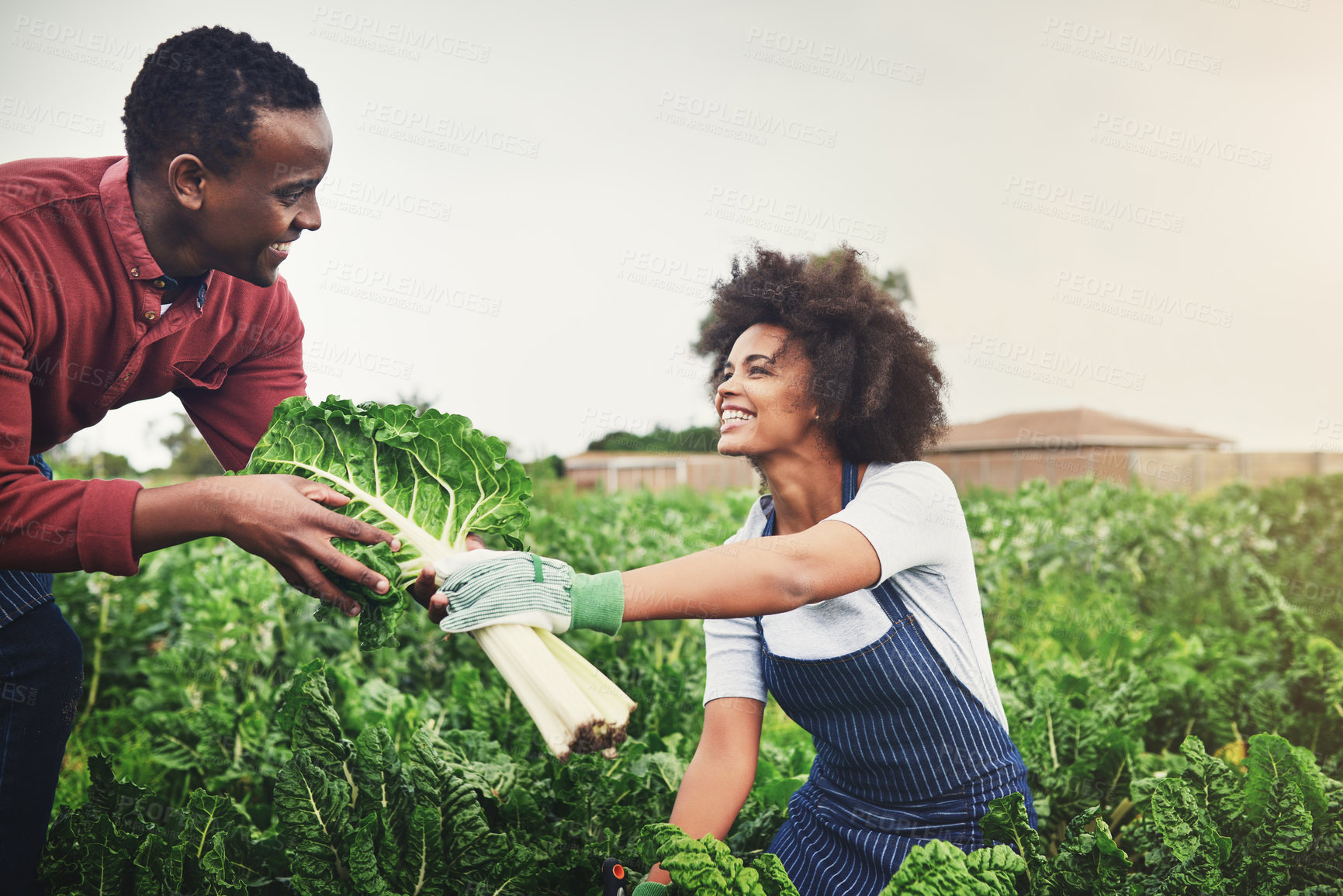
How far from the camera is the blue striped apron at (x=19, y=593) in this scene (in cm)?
224

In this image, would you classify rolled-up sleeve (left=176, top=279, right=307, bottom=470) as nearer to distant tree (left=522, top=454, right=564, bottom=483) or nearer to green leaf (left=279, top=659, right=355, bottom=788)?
green leaf (left=279, top=659, right=355, bottom=788)

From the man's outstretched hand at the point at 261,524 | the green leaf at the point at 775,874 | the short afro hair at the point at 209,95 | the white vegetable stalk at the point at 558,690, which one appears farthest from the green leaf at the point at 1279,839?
the short afro hair at the point at 209,95

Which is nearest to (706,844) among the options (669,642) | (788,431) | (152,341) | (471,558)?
(471,558)

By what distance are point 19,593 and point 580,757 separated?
5.06ft

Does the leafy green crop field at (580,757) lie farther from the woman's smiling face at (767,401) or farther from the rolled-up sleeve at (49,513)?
the woman's smiling face at (767,401)

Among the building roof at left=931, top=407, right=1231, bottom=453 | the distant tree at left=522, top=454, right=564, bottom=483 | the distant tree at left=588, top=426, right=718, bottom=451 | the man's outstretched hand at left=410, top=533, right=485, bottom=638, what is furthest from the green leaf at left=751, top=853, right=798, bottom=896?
the building roof at left=931, top=407, right=1231, bottom=453

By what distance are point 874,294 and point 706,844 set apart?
1.52 metres

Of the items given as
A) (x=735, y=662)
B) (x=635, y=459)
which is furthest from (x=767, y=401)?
(x=635, y=459)

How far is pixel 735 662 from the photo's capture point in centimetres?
266

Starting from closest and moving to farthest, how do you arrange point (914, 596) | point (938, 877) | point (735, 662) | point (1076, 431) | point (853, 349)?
point (938, 877)
point (914, 596)
point (853, 349)
point (735, 662)
point (1076, 431)

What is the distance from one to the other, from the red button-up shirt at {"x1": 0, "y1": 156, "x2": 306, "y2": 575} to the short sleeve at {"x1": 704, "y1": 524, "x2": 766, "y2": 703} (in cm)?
146

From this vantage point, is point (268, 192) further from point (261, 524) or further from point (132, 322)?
point (261, 524)

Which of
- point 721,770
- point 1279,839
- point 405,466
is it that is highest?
point 405,466

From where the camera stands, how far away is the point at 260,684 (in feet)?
14.7
